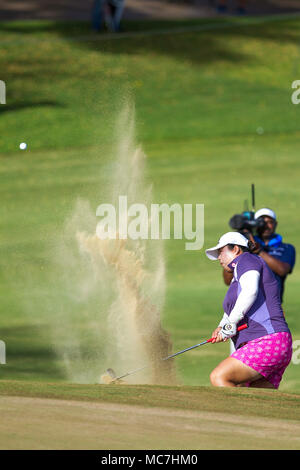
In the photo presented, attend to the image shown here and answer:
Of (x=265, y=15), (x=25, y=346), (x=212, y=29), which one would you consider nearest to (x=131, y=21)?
(x=212, y=29)

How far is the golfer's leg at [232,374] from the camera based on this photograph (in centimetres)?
829

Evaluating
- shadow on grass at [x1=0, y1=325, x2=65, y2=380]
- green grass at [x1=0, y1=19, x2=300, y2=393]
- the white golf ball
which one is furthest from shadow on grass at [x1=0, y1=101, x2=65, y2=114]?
shadow on grass at [x1=0, y1=325, x2=65, y2=380]

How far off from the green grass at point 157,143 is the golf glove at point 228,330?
2677mm

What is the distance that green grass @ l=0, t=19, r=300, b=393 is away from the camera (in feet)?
46.7

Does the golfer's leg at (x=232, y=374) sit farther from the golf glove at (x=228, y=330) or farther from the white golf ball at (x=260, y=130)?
the white golf ball at (x=260, y=130)

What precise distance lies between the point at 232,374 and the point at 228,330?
1.15 feet

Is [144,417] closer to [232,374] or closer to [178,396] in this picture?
[178,396]

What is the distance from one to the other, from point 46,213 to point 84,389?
9.99m

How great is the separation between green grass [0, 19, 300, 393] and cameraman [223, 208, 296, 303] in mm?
1185

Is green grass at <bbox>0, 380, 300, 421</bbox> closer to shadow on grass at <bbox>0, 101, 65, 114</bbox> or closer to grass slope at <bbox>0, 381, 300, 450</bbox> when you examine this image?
grass slope at <bbox>0, 381, 300, 450</bbox>

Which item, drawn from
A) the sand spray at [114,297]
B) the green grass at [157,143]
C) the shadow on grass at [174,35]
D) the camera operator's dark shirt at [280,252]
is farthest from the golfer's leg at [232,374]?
the shadow on grass at [174,35]

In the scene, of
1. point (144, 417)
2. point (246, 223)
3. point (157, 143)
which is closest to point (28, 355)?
point (246, 223)

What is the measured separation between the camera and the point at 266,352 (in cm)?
824

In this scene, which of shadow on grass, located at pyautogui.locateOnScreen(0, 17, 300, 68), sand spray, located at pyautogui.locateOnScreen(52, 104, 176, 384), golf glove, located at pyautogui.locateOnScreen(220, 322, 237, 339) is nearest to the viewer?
golf glove, located at pyautogui.locateOnScreen(220, 322, 237, 339)
